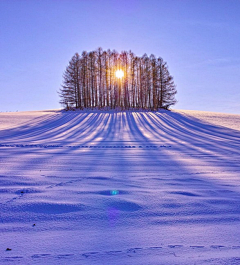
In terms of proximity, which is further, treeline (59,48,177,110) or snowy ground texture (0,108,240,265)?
treeline (59,48,177,110)

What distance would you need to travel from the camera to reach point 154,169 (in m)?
5.36

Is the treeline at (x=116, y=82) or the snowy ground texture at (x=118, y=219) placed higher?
the treeline at (x=116, y=82)

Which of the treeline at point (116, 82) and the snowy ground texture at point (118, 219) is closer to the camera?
the snowy ground texture at point (118, 219)

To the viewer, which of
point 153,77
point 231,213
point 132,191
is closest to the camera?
point 231,213

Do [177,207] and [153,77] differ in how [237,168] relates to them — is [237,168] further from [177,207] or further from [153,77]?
[153,77]

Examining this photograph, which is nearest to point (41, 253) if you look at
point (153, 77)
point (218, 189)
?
point (218, 189)

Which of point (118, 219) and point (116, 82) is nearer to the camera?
point (118, 219)

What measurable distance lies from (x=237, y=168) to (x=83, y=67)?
Answer: 3353 centimetres

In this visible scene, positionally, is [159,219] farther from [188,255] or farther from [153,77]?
[153,77]

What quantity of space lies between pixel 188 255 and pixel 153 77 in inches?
1395

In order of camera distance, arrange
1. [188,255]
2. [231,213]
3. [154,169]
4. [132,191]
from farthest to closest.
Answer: [154,169] < [132,191] < [231,213] < [188,255]

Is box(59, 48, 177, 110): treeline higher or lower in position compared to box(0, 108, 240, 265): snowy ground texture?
higher

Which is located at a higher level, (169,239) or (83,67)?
(83,67)

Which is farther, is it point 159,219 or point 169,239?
point 159,219
